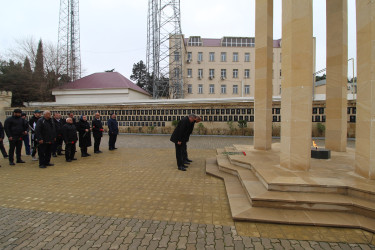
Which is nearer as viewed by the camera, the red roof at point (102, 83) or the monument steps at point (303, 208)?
the monument steps at point (303, 208)

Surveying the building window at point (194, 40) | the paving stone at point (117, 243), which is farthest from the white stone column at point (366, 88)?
the building window at point (194, 40)

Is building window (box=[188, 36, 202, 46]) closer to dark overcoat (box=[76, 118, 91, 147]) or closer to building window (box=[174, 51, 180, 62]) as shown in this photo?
building window (box=[174, 51, 180, 62])

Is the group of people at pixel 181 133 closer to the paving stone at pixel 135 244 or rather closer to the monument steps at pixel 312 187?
the monument steps at pixel 312 187

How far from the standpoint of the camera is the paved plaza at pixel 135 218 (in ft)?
8.50

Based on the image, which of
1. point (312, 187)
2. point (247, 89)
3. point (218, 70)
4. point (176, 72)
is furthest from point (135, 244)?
point (247, 89)

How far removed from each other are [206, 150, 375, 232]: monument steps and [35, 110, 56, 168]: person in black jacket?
593 cm

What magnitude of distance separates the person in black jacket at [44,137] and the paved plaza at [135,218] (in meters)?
1.04

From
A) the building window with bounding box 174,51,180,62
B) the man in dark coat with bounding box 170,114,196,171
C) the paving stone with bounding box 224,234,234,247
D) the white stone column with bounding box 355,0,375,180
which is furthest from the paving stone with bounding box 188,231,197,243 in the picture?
the building window with bounding box 174,51,180,62

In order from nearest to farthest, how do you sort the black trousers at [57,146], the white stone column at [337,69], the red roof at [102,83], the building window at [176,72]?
the white stone column at [337,69] < the black trousers at [57,146] < the red roof at [102,83] < the building window at [176,72]

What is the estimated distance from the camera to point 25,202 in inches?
151

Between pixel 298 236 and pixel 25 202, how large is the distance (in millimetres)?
4667

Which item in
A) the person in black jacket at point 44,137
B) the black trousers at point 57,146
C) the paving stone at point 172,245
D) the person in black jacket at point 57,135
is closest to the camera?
the paving stone at point 172,245

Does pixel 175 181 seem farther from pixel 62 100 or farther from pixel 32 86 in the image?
pixel 32 86

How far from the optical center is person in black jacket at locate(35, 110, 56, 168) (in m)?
6.36
